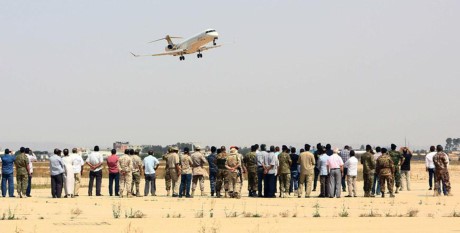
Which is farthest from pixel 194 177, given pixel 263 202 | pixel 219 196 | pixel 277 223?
pixel 277 223

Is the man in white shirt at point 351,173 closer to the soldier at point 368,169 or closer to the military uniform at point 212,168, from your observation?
the soldier at point 368,169

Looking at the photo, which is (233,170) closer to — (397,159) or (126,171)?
(126,171)

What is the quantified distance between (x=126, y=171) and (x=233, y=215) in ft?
23.8

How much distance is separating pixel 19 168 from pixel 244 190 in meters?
8.69

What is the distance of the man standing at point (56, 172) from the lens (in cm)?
2455

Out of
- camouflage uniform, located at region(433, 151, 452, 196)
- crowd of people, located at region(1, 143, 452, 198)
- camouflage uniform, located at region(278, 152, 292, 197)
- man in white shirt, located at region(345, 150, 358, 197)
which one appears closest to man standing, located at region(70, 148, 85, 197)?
crowd of people, located at region(1, 143, 452, 198)

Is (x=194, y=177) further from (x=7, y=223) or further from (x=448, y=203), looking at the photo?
(x=7, y=223)

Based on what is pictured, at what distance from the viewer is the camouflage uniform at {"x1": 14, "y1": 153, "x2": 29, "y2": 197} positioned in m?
24.9

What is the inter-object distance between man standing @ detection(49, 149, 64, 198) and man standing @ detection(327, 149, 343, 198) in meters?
7.85

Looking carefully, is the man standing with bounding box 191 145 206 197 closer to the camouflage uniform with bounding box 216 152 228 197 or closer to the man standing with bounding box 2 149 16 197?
the camouflage uniform with bounding box 216 152 228 197

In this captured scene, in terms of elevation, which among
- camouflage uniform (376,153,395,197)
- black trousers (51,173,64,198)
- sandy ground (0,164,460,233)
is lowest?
sandy ground (0,164,460,233)

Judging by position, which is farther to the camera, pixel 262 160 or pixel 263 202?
pixel 262 160

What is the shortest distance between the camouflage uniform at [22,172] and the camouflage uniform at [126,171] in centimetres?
278

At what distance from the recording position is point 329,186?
2516 cm
